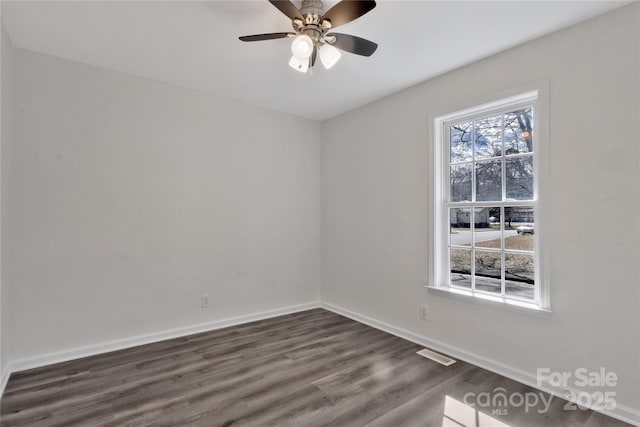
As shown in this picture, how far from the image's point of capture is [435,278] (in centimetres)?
313

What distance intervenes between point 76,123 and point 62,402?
2.21 meters

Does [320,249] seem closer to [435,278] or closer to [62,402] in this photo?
[435,278]

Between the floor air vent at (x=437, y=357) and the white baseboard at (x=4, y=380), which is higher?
the white baseboard at (x=4, y=380)

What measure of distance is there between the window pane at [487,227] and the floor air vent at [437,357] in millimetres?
1028

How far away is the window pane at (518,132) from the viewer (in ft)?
8.37

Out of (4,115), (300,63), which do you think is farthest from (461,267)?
(4,115)

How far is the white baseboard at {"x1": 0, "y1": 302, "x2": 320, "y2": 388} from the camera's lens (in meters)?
2.62

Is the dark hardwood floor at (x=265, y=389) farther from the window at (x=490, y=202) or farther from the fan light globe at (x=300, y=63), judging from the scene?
the fan light globe at (x=300, y=63)

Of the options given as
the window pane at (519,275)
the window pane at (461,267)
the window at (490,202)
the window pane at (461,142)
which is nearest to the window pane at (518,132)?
the window at (490,202)

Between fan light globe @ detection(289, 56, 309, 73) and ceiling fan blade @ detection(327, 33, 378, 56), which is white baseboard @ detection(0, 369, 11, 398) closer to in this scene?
fan light globe @ detection(289, 56, 309, 73)

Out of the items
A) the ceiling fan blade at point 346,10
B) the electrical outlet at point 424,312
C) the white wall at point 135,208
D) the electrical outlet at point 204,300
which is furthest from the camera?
the electrical outlet at point 204,300

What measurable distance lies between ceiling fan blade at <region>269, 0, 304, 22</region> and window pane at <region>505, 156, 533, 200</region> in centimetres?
198

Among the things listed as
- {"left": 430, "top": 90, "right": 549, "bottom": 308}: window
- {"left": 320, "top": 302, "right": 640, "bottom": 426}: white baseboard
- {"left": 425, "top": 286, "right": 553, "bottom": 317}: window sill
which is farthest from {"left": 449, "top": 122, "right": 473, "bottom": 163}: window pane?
{"left": 320, "top": 302, "right": 640, "bottom": 426}: white baseboard

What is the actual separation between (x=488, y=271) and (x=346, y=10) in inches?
91.5
